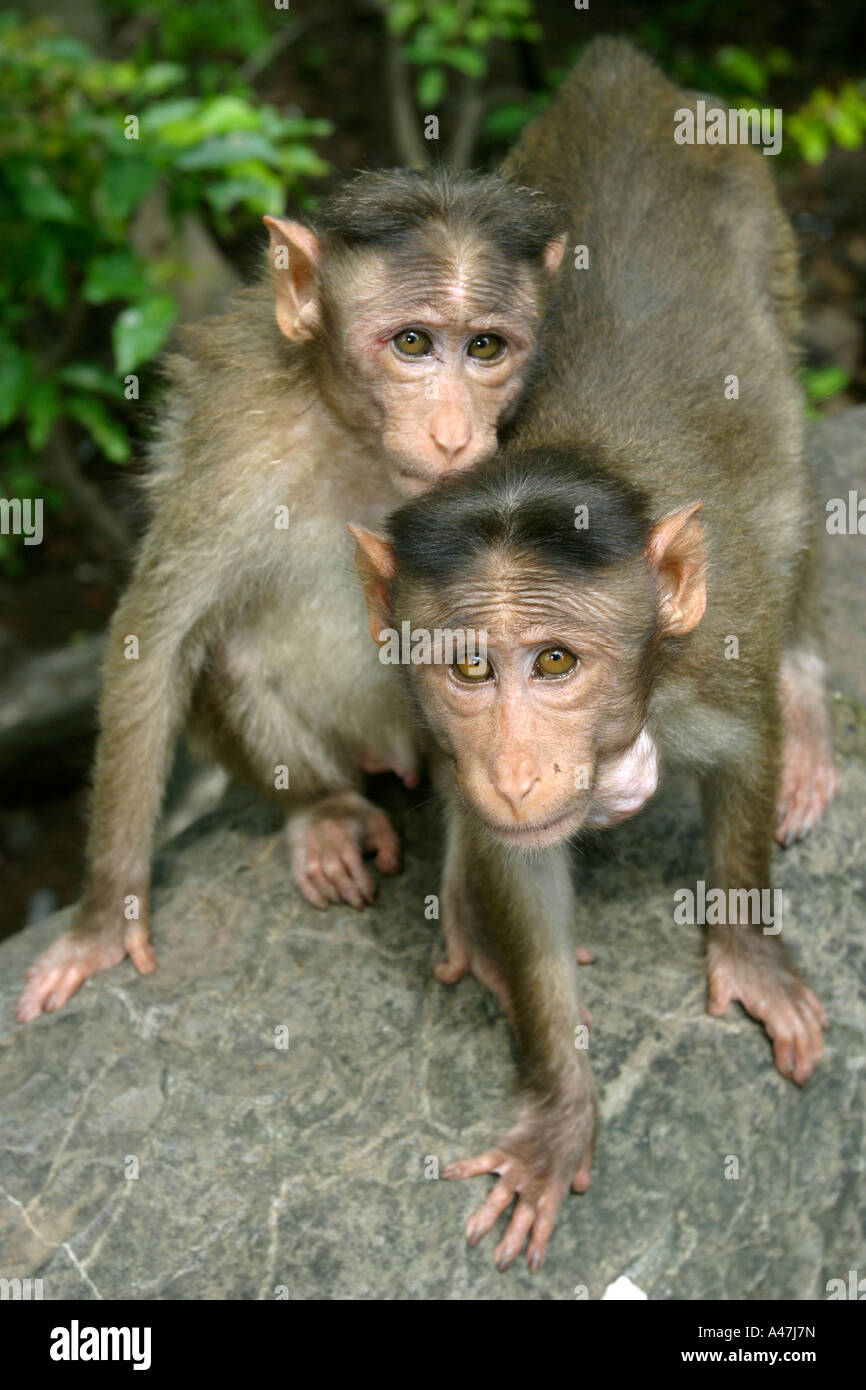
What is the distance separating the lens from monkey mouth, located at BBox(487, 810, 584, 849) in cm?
354

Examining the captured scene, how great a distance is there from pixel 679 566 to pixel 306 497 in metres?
1.33

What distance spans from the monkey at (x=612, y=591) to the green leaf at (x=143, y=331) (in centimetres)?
169

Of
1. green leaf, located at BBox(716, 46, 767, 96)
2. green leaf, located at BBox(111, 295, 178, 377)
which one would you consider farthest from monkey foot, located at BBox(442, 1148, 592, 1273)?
green leaf, located at BBox(716, 46, 767, 96)

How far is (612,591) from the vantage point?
3656 mm

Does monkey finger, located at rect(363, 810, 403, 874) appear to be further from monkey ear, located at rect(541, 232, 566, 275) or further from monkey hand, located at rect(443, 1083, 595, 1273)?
monkey ear, located at rect(541, 232, 566, 275)

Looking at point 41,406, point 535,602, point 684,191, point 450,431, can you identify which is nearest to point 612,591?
point 535,602

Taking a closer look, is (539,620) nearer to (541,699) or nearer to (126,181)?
(541,699)

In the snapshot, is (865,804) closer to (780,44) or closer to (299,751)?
(299,751)

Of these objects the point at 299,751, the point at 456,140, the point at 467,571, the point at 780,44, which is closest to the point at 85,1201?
the point at 299,751

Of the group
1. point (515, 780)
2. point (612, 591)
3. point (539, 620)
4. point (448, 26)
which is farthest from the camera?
point (448, 26)

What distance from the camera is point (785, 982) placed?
4613 millimetres

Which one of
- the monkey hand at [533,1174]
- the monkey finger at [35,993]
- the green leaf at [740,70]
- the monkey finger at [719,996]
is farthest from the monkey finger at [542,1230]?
the green leaf at [740,70]

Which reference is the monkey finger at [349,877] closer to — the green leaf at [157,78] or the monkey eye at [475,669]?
the monkey eye at [475,669]

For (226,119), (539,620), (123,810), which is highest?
(226,119)
